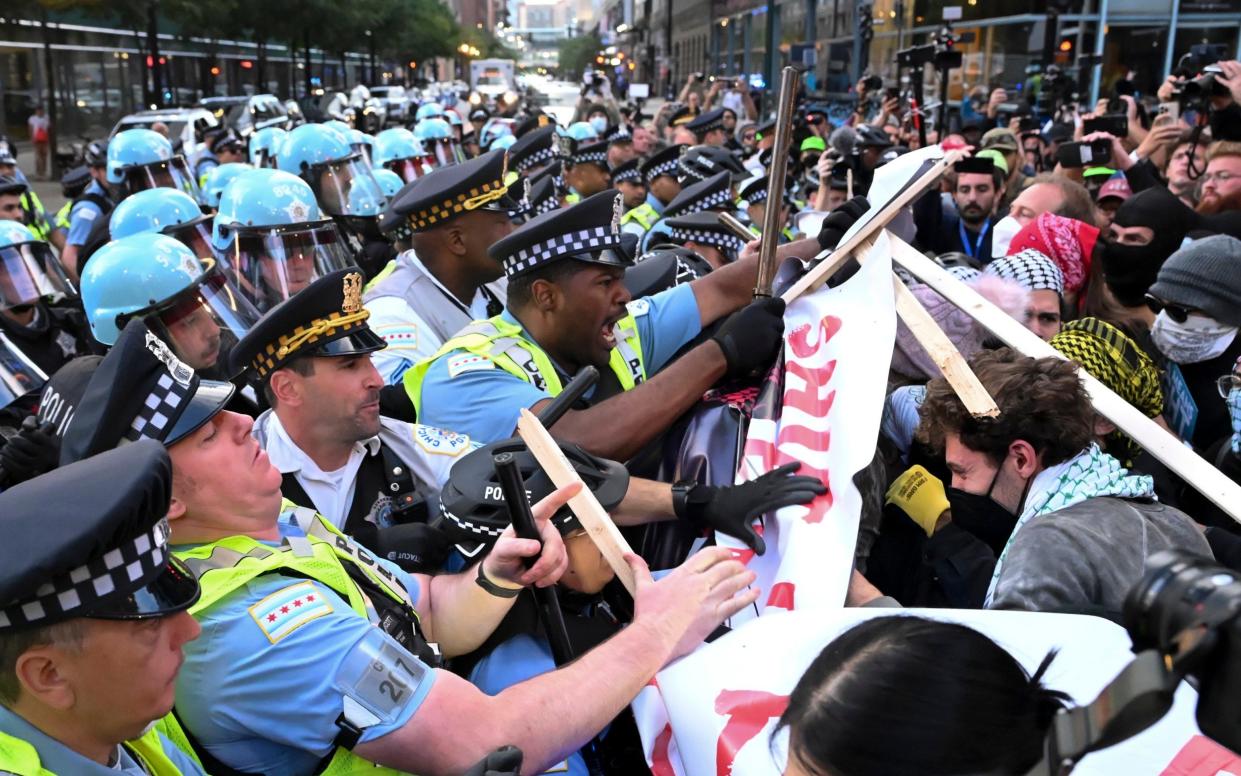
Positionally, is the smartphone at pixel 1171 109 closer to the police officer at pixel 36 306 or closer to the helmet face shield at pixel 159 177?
the police officer at pixel 36 306

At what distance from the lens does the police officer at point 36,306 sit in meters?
5.49

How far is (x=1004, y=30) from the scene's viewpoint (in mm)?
27875

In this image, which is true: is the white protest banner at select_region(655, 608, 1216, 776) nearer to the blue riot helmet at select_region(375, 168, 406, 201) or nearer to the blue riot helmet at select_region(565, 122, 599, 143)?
the blue riot helmet at select_region(375, 168, 406, 201)

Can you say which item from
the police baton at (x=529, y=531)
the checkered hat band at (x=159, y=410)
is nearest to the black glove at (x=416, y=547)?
the police baton at (x=529, y=531)

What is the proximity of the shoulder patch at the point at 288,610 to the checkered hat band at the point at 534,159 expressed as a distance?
7.89 meters

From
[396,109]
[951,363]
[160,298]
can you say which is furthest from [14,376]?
[396,109]

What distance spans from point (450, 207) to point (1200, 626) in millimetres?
3911

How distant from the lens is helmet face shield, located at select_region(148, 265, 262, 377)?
439cm

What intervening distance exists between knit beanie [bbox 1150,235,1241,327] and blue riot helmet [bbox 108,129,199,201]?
299 inches

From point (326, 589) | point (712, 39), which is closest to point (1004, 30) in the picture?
point (326, 589)

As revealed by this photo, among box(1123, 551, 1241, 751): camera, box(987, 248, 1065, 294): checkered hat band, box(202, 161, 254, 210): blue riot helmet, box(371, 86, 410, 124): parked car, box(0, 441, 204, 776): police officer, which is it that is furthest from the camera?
box(371, 86, 410, 124): parked car

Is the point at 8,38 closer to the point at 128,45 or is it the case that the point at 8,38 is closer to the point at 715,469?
the point at 128,45

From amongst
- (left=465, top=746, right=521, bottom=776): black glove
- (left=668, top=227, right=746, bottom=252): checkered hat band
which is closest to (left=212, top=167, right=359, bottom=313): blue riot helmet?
(left=668, top=227, right=746, bottom=252): checkered hat band

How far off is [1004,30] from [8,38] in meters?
28.0
